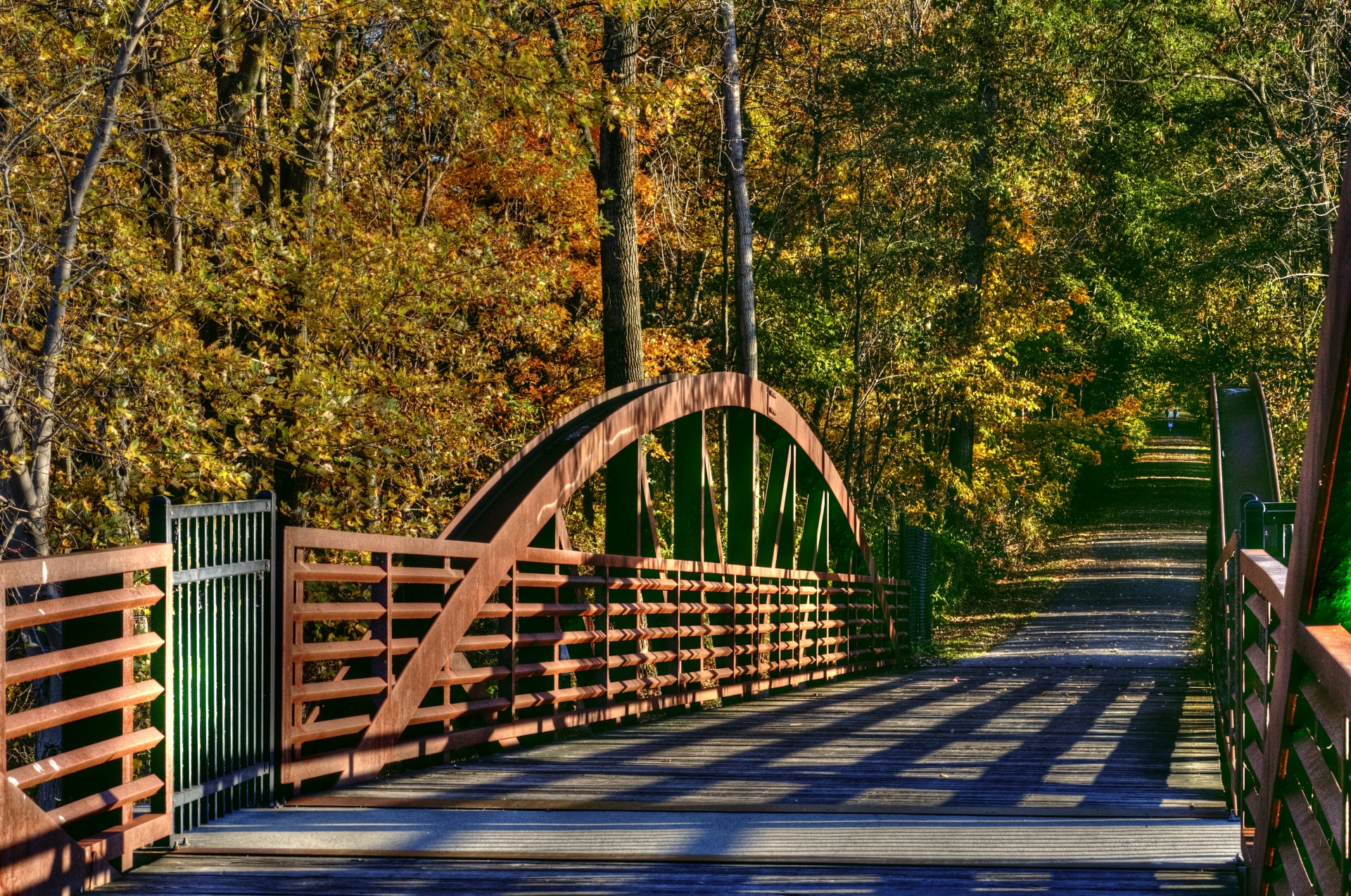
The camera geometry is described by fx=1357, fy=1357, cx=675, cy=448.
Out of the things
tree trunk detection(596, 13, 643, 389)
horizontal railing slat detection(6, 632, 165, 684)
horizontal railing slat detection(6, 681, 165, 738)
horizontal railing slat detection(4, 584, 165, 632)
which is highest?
tree trunk detection(596, 13, 643, 389)

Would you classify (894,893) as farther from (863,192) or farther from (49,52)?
(863,192)

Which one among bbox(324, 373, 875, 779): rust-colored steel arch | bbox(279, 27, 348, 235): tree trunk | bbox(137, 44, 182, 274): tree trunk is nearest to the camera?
bbox(324, 373, 875, 779): rust-colored steel arch

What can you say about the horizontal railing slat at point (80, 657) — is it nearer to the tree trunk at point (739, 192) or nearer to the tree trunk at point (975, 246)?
the tree trunk at point (739, 192)

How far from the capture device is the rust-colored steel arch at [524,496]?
585 centimetres

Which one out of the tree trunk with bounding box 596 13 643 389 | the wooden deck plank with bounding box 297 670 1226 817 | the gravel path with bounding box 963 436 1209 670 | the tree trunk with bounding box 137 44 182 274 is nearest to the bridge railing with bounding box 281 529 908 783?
the wooden deck plank with bounding box 297 670 1226 817

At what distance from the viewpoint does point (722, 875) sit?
396 centimetres

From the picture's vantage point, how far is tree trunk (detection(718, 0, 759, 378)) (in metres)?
16.0

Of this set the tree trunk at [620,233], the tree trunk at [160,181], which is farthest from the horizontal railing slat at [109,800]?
the tree trunk at [620,233]

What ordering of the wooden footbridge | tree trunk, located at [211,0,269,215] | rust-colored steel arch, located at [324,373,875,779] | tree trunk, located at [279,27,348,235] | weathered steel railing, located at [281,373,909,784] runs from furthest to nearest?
tree trunk, located at [279,27,348,235]
tree trunk, located at [211,0,269,215]
rust-colored steel arch, located at [324,373,875,779]
weathered steel railing, located at [281,373,909,784]
the wooden footbridge

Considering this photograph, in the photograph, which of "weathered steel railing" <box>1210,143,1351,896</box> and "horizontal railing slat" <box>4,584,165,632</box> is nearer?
"weathered steel railing" <box>1210,143,1351,896</box>

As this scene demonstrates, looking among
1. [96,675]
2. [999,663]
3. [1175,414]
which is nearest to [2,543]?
[96,675]

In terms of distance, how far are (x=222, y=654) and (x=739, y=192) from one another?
1301 cm

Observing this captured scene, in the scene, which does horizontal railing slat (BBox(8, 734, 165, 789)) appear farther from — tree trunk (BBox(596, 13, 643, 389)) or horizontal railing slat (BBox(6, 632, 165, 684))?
tree trunk (BBox(596, 13, 643, 389))

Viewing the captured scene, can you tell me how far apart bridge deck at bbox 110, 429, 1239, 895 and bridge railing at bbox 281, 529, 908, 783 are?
0.25 meters
